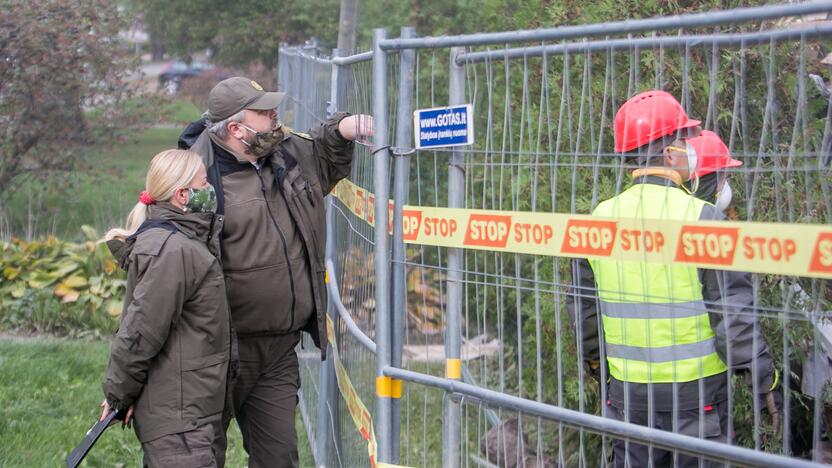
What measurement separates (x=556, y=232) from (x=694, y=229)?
42 cm

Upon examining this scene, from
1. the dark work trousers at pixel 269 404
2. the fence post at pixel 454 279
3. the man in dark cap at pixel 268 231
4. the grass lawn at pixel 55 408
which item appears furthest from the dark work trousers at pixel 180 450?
the grass lawn at pixel 55 408

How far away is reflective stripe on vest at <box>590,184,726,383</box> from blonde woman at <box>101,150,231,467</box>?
4.71 feet

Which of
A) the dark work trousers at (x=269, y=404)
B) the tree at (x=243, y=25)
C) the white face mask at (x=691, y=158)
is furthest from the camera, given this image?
the tree at (x=243, y=25)

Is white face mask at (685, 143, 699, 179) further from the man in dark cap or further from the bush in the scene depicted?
the bush

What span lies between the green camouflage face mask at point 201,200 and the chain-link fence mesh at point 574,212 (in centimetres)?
60

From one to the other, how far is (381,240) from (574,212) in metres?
0.91

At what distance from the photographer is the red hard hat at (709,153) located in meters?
2.80

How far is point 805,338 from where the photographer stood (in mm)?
4133

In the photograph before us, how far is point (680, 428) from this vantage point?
3514 mm

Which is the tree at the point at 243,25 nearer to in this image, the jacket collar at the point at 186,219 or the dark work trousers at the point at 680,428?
the jacket collar at the point at 186,219

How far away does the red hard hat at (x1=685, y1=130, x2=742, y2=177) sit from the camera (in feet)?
9.20

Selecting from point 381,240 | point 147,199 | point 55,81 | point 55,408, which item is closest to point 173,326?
point 147,199

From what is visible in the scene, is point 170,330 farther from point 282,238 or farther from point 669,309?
point 669,309

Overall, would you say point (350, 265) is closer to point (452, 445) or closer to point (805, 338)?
point (452, 445)
